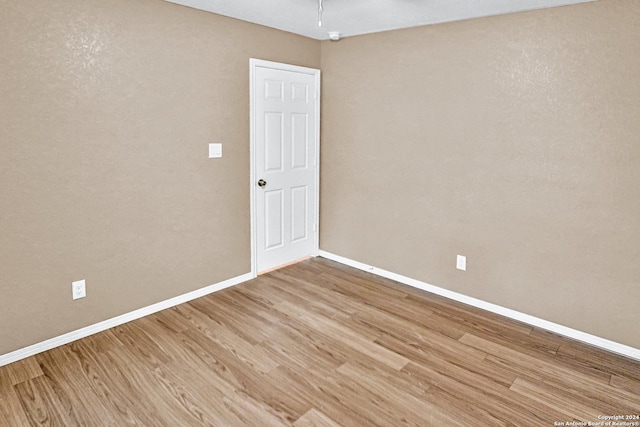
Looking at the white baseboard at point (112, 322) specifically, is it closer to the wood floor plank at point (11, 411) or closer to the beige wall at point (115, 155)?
the beige wall at point (115, 155)

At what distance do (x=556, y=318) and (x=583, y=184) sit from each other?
102 centimetres

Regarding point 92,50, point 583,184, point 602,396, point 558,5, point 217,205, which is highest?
point 558,5

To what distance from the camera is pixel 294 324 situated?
312cm

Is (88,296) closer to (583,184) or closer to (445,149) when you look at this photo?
(445,149)

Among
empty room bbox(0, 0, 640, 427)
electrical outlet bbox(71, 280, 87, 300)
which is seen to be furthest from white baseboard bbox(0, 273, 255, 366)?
electrical outlet bbox(71, 280, 87, 300)

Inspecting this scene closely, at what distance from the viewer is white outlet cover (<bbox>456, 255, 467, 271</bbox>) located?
11.5ft

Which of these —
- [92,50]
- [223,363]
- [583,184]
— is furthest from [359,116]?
[223,363]

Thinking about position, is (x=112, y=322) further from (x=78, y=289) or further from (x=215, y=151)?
(x=215, y=151)

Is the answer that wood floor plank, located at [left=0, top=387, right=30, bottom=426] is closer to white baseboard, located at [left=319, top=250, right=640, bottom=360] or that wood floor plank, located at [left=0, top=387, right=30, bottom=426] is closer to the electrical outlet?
the electrical outlet

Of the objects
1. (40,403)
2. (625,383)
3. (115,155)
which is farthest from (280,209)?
(625,383)

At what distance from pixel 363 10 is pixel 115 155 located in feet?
6.99

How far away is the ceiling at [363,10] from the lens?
2859 mm

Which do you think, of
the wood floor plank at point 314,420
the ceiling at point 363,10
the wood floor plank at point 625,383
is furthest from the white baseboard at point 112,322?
the wood floor plank at point 625,383

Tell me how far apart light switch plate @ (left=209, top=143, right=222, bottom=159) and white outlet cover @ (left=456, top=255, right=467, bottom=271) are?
225 centimetres
